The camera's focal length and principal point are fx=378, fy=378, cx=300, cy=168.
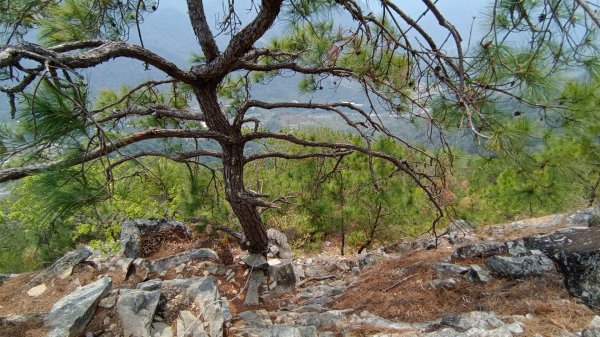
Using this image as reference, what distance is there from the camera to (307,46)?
133 inches

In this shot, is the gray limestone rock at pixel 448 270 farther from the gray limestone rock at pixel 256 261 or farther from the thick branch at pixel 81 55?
the thick branch at pixel 81 55

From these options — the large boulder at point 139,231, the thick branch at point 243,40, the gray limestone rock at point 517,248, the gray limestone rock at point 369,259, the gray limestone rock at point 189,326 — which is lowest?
the gray limestone rock at point 369,259

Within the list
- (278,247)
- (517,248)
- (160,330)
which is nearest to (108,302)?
(160,330)

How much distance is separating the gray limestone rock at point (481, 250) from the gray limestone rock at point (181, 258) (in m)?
2.32

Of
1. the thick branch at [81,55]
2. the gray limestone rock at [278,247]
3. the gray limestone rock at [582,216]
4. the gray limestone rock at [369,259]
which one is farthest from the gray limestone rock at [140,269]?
the gray limestone rock at [582,216]

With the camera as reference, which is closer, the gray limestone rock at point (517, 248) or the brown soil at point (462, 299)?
the brown soil at point (462, 299)

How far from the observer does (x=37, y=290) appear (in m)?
3.08

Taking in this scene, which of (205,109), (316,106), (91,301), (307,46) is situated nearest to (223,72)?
(205,109)

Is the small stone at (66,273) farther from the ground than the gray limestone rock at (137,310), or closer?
farther from the ground

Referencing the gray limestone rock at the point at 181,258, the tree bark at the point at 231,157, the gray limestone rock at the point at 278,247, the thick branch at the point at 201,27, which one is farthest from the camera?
the gray limestone rock at the point at 278,247

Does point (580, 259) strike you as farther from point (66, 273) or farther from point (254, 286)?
point (66, 273)

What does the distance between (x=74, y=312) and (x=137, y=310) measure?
0.34m

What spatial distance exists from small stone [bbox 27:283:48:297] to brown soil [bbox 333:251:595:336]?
7.81 feet

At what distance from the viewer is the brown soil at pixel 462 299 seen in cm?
209
